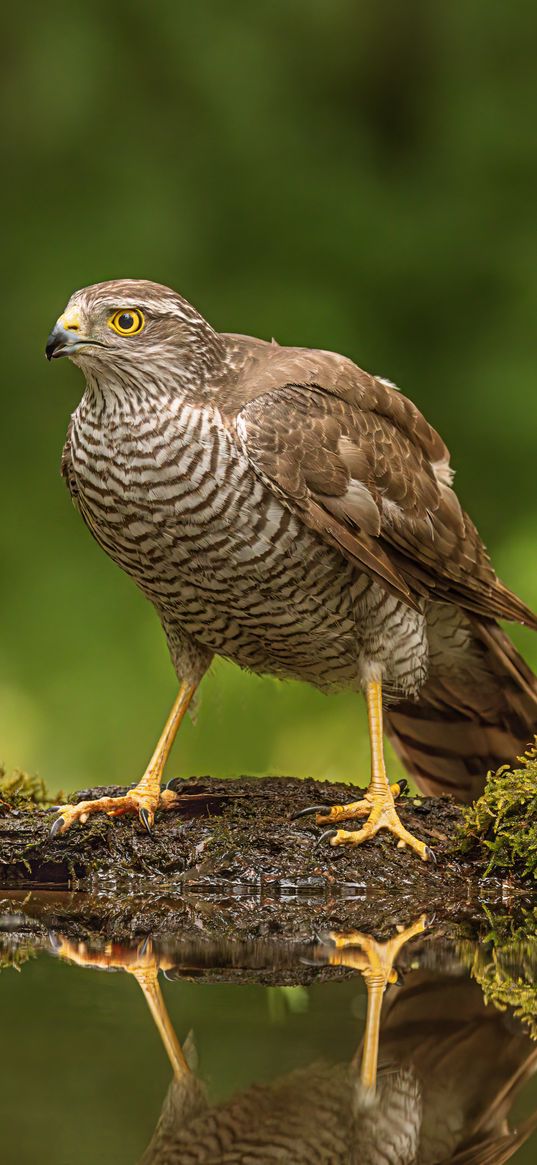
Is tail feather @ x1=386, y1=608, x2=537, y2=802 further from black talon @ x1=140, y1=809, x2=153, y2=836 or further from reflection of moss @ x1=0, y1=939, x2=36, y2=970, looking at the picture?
reflection of moss @ x1=0, y1=939, x2=36, y2=970

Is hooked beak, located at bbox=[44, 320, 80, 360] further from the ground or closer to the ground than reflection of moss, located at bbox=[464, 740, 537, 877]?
further from the ground

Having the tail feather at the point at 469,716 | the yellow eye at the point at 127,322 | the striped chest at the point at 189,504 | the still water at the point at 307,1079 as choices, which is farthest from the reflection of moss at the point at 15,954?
the tail feather at the point at 469,716

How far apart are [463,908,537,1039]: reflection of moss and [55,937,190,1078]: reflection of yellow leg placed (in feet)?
1.78

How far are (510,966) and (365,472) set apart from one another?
1.59 meters

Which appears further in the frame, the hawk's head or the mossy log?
the hawk's head

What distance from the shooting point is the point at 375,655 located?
384 cm

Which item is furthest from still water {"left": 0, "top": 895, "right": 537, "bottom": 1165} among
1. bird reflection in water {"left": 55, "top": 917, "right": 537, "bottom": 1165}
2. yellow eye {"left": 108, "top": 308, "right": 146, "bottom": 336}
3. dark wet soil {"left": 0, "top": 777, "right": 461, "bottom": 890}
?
yellow eye {"left": 108, "top": 308, "right": 146, "bottom": 336}

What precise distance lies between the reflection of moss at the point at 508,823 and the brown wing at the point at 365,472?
0.57 metres

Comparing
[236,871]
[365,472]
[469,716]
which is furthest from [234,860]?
[469,716]

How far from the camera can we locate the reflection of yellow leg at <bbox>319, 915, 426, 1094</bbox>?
191 centimetres

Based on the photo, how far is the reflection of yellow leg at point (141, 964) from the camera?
2.04 m

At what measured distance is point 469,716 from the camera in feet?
14.2

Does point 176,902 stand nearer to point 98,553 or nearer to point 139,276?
point 98,553

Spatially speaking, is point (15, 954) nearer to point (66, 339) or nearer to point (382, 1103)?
point (382, 1103)
